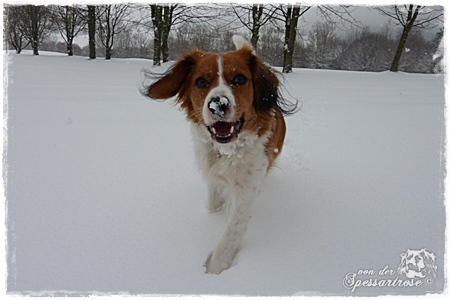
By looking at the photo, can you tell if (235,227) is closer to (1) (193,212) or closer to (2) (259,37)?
(1) (193,212)

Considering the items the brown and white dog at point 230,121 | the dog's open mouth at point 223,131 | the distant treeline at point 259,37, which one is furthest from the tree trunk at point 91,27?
the dog's open mouth at point 223,131

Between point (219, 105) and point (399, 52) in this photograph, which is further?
point (399, 52)

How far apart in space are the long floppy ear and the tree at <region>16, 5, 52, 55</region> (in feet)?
43.1

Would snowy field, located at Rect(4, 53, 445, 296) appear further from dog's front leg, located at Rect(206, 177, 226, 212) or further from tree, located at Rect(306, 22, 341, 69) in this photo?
tree, located at Rect(306, 22, 341, 69)

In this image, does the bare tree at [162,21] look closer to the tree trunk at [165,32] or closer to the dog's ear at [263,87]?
the tree trunk at [165,32]

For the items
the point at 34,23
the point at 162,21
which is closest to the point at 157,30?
the point at 162,21

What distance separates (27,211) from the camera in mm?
2236

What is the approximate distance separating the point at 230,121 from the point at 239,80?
0.36m

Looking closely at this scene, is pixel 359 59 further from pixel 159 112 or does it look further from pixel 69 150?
pixel 69 150

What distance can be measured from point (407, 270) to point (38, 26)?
1763cm

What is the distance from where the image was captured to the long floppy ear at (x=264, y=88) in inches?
88.6

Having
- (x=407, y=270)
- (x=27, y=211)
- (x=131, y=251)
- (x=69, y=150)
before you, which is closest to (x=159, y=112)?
(x=69, y=150)

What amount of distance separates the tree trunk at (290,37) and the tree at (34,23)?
10041 millimetres

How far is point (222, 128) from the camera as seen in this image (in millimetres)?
1976
